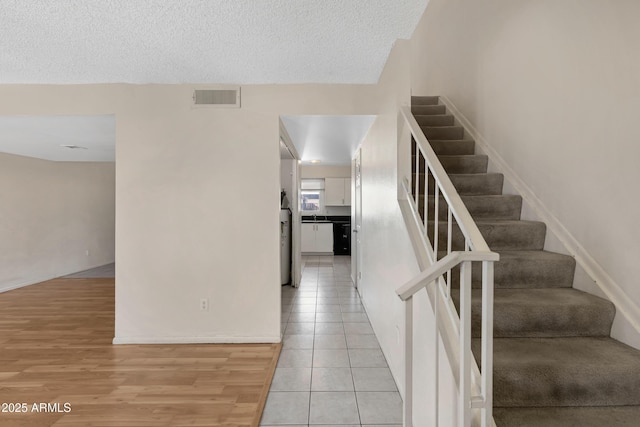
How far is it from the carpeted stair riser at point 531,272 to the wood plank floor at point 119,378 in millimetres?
1714

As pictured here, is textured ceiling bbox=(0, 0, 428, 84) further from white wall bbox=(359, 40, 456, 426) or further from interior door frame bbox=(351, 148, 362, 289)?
interior door frame bbox=(351, 148, 362, 289)

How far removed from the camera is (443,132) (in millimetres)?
3131

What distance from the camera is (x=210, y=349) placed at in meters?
2.67

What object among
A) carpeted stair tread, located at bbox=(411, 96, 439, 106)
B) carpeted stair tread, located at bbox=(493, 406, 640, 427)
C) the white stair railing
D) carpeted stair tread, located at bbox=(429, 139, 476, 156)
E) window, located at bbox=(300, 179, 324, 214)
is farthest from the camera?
window, located at bbox=(300, 179, 324, 214)

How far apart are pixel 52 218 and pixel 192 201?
456cm

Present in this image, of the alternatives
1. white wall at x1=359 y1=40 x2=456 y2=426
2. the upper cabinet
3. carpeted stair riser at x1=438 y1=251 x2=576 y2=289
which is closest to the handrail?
white wall at x1=359 y1=40 x2=456 y2=426

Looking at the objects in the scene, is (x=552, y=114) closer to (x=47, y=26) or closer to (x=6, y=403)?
(x=47, y=26)

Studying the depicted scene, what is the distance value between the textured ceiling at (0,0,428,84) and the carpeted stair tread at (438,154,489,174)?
1.05 meters

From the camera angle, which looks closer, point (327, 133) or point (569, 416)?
point (569, 416)

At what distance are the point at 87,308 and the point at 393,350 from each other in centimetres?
392

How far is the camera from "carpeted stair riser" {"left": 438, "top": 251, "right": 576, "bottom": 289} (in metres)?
1.78

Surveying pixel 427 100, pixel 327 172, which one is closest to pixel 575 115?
pixel 427 100

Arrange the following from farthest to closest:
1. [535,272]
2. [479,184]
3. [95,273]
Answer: [95,273] < [479,184] < [535,272]

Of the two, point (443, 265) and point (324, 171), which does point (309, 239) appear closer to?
point (324, 171)
